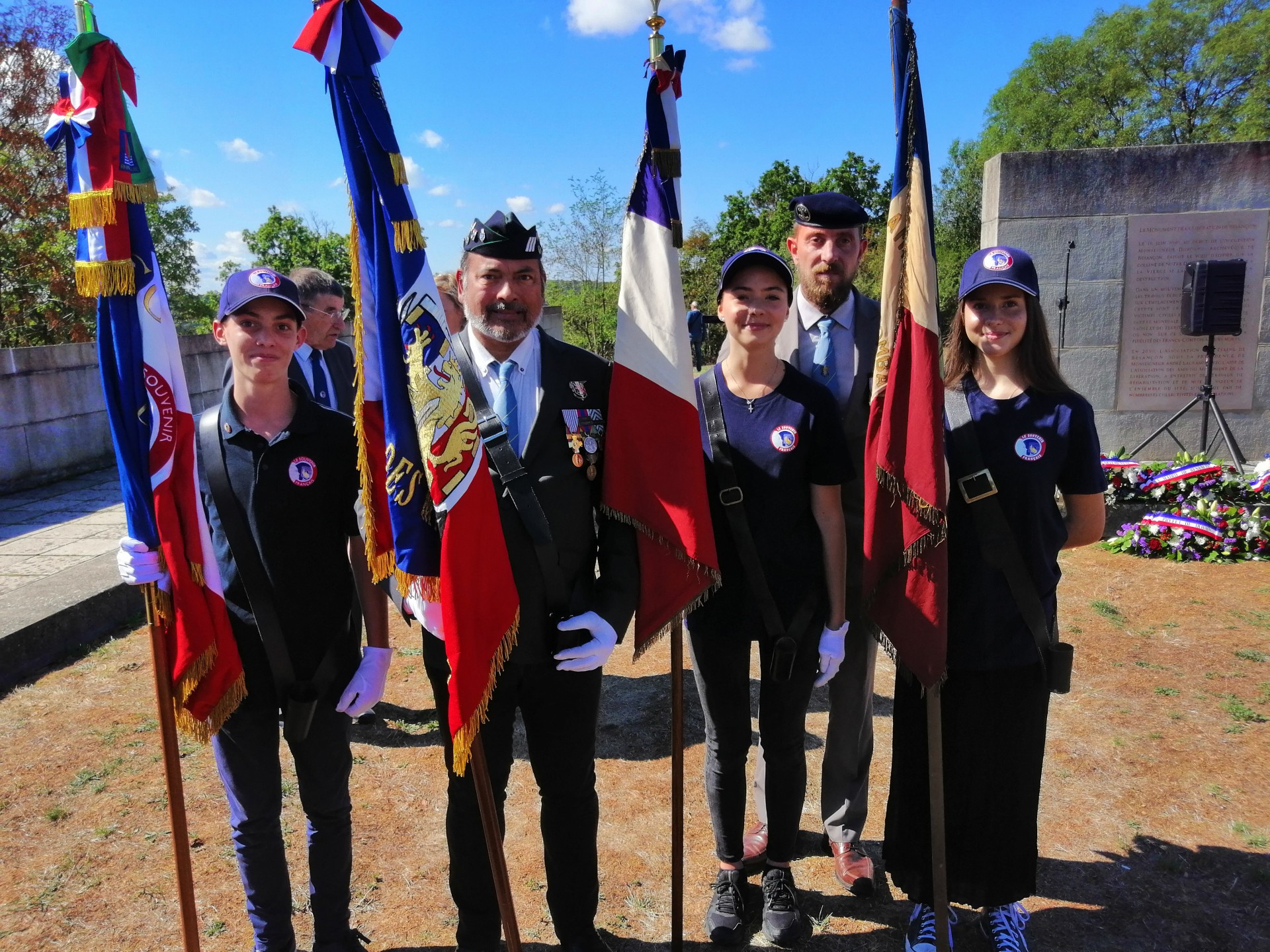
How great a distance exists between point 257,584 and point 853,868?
2.35 m

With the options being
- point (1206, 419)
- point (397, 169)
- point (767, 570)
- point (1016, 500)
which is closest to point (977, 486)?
point (1016, 500)

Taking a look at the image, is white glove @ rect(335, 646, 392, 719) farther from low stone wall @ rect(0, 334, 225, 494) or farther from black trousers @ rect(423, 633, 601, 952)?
low stone wall @ rect(0, 334, 225, 494)

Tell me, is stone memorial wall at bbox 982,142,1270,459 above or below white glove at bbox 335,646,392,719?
above

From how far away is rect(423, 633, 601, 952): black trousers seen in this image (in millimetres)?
2529

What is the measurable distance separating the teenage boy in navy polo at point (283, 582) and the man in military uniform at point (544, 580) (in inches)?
13.0

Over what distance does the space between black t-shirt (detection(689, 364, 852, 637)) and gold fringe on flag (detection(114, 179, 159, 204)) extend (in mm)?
1796

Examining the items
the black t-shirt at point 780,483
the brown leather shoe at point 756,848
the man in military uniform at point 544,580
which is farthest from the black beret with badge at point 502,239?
the brown leather shoe at point 756,848

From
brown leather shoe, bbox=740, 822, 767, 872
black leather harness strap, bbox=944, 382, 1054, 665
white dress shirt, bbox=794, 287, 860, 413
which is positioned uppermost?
white dress shirt, bbox=794, 287, 860, 413

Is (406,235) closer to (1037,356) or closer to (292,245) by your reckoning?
(1037,356)

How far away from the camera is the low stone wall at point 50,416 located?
30.6 ft

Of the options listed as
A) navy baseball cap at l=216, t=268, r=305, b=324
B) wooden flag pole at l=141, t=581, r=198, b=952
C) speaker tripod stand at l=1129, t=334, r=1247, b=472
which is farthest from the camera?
speaker tripod stand at l=1129, t=334, r=1247, b=472

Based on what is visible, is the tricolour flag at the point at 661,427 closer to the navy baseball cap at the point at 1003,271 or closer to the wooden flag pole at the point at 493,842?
the wooden flag pole at the point at 493,842

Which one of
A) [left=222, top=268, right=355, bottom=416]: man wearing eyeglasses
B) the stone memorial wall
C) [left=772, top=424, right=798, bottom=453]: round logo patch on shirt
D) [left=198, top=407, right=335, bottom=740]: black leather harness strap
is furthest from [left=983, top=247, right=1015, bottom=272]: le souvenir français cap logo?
the stone memorial wall

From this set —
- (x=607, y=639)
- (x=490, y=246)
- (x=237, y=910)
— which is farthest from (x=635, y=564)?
(x=237, y=910)
